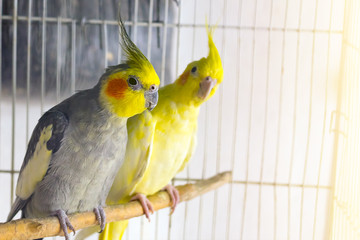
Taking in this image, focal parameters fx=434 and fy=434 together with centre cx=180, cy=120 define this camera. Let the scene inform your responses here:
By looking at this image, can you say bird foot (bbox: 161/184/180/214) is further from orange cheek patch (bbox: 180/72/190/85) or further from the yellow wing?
orange cheek patch (bbox: 180/72/190/85)

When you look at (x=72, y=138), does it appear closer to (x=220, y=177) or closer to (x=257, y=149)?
(x=220, y=177)

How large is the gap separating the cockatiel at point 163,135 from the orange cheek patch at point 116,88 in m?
0.18

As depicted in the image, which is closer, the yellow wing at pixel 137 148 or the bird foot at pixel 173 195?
the yellow wing at pixel 137 148

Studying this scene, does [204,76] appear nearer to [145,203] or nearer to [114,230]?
[145,203]

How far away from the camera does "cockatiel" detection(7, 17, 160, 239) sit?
0.75 metres

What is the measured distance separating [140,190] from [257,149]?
2.28 ft

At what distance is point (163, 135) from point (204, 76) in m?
0.17

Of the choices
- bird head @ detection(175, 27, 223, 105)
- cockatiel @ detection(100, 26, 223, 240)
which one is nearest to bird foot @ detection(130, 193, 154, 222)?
cockatiel @ detection(100, 26, 223, 240)

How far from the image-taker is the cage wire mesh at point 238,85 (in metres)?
1.39

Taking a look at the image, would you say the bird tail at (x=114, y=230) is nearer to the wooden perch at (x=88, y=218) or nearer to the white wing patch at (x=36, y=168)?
the wooden perch at (x=88, y=218)

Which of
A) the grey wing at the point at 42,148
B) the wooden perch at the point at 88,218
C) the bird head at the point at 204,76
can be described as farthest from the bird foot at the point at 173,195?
the grey wing at the point at 42,148

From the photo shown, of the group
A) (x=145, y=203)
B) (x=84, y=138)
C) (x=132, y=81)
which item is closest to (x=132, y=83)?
(x=132, y=81)

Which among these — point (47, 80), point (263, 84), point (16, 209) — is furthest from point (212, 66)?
point (47, 80)

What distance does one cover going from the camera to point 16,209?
33.4 inches
